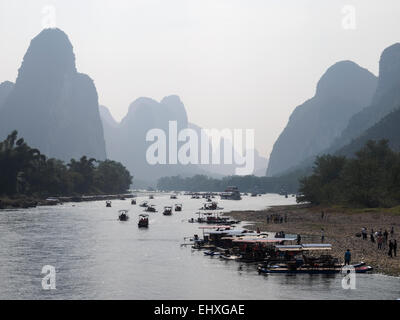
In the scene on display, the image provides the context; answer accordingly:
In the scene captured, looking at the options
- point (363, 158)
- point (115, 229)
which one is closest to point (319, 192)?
point (363, 158)

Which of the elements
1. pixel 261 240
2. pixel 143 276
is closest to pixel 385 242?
pixel 261 240

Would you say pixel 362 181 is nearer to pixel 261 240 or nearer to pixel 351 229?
pixel 351 229

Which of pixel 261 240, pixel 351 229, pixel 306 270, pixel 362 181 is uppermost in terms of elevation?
pixel 362 181

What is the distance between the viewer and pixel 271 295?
46062 mm

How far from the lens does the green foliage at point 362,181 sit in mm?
137000

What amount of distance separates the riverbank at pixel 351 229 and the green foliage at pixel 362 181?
677 centimetres

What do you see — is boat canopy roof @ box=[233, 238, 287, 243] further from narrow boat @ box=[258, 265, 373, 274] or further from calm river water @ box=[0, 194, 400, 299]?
narrow boat @ box=[258, 265, 373, 274]

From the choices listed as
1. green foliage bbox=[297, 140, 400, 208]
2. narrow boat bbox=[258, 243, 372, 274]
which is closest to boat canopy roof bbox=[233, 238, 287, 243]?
narrow boat bbox=[258, 243, 372, 274]

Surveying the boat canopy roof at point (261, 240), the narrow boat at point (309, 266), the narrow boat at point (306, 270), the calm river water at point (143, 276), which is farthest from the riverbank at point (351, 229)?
the calm river water at point (143, 276)

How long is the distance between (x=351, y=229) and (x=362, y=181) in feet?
159

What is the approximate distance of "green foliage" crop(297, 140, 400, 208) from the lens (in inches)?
5394

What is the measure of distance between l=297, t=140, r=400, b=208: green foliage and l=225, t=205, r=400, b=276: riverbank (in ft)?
22.2

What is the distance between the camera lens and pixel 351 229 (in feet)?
320

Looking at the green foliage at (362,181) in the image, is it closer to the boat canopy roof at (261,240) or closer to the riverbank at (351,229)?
the riverbank at (351,229)
